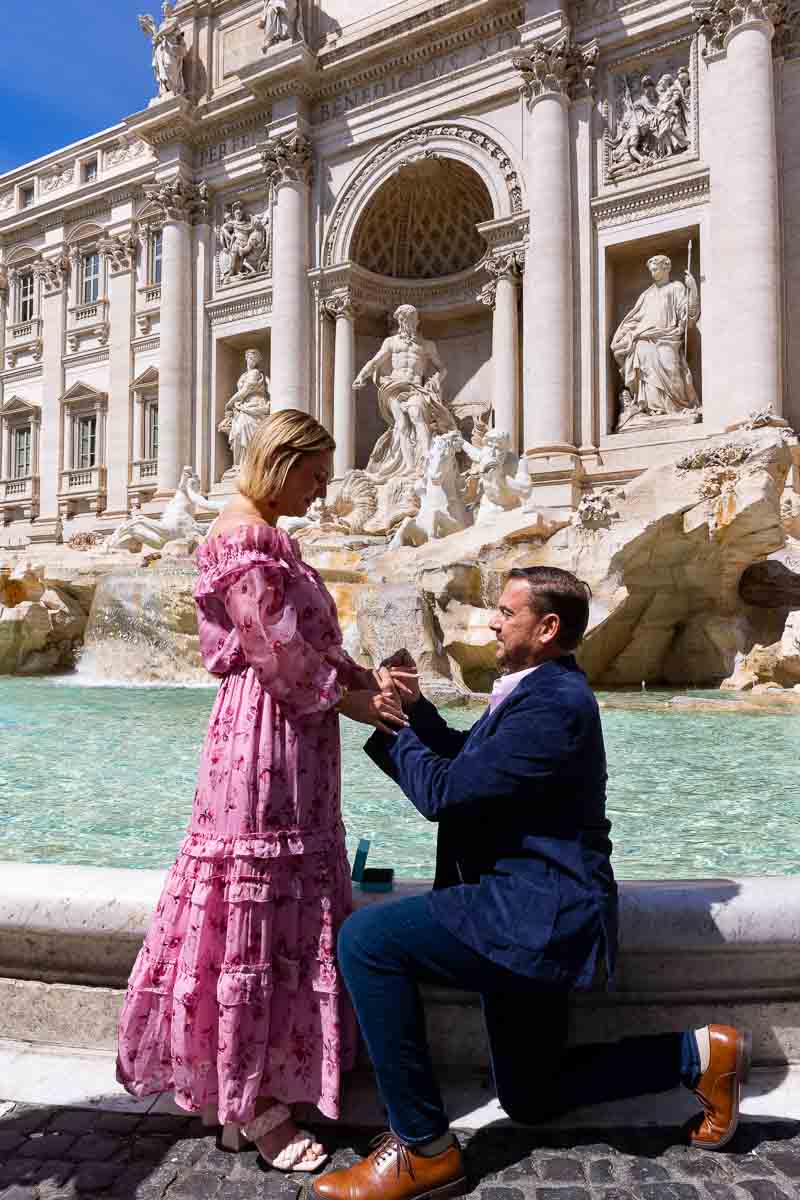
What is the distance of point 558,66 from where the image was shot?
15.1 m

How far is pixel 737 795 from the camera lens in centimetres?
425

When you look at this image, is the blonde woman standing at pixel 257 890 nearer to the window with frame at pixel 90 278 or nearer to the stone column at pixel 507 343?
the stone column at pixel 507 343

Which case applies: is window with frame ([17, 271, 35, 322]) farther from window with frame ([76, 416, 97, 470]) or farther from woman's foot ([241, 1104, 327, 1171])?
woman's foot ([241, 1104, 327, 1171])

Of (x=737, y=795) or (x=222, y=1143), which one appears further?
(x=737, y=795)

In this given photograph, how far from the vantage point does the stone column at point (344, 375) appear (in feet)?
59.2

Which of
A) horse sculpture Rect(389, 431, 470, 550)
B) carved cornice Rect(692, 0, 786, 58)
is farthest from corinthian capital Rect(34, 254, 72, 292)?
carved cornice Rect(692, 0, 786, 58)

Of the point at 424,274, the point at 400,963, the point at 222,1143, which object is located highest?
the point at 424,274

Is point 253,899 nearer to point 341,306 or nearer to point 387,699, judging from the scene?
point 387,699

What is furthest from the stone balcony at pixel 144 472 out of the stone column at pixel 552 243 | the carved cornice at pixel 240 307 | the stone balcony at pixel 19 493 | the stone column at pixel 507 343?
the stone column at pixel 552 243

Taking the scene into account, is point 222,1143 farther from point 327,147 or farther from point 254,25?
point 254,25

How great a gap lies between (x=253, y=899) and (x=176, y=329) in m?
20.4

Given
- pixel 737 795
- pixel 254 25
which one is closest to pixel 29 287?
pixel 254 25

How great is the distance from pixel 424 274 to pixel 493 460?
9.27 meters

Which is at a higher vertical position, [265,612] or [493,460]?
[493,460]
